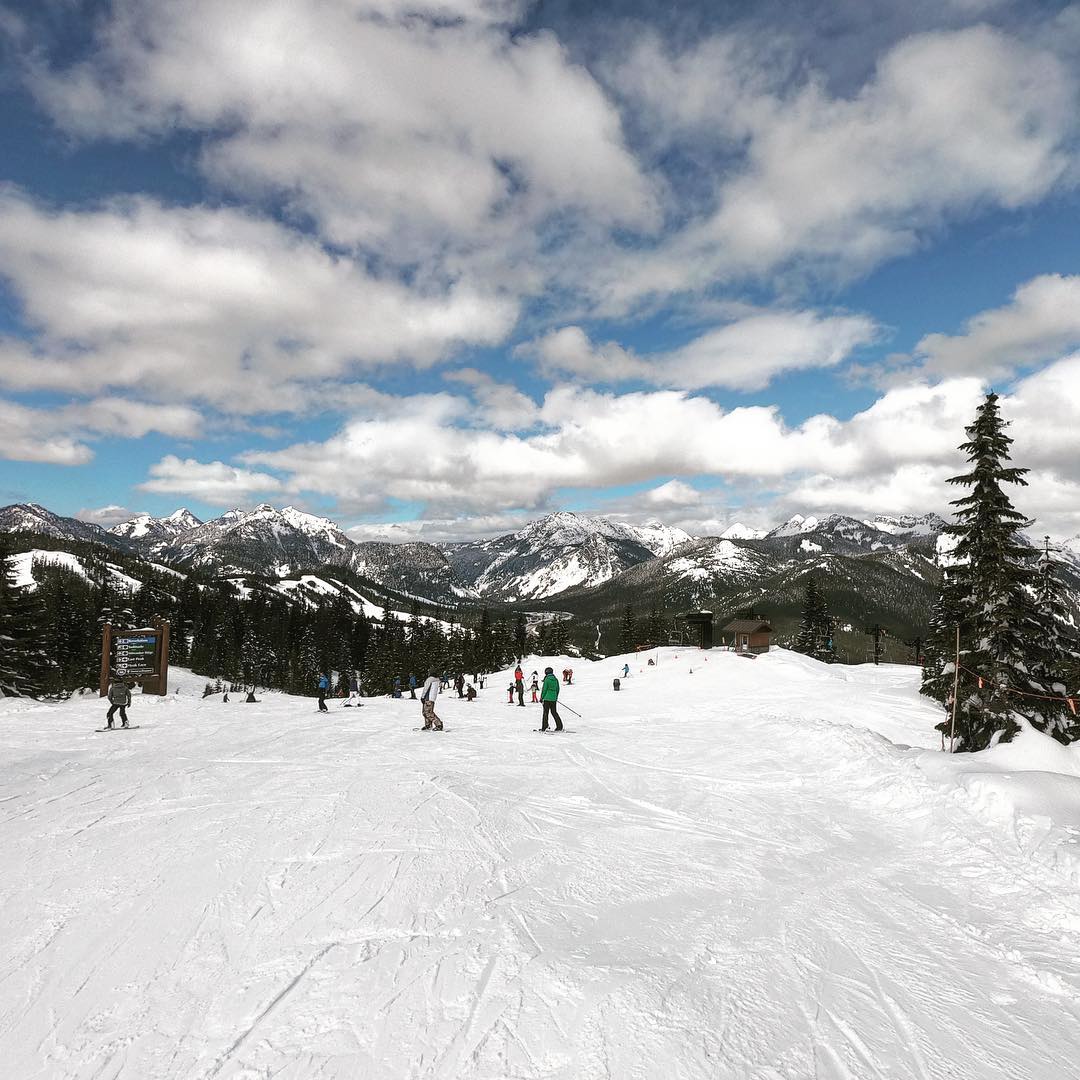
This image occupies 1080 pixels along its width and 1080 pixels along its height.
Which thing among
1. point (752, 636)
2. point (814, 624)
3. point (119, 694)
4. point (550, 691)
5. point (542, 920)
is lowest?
point (542, 920)

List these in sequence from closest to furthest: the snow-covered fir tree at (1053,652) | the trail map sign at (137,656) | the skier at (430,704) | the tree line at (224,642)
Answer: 1. the skier at (430,704)
2. the snow-covered fir tree at (1053,652)
3. the trail map sign at (137,656)
4. the tree line at (224,642)

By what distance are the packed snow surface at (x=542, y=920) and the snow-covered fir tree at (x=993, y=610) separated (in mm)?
8076

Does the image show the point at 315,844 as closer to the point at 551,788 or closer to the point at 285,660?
the point at 551,788

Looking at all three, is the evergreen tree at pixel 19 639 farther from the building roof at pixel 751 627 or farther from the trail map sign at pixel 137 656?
the building roof at pixel 751 627

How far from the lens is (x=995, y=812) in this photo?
26.0 feet

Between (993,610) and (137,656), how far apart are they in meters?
33.6

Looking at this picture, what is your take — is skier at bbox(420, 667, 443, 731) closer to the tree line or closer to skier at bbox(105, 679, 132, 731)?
skier at bbox(105, 679, 132, 731)

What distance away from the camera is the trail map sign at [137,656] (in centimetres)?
2605

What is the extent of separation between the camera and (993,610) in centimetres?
1852

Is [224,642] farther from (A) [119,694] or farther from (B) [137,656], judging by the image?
(A) [119,694]

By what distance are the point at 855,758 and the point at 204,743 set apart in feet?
49.1

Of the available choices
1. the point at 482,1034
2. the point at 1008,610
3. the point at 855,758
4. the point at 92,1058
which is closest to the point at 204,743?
the point at 92,1058

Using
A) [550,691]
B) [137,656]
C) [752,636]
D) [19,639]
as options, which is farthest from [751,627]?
[19,639]

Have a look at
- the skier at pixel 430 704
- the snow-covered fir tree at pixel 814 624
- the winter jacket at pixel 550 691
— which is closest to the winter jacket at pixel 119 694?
the skier at pixel 430 704
